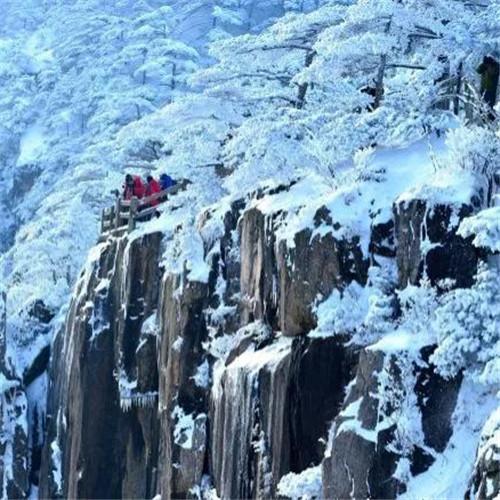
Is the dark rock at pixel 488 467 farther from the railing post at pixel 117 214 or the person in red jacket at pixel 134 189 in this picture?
the person in red jacket at pixel 134 189

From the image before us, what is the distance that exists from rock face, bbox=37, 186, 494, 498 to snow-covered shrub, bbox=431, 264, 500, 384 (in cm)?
41

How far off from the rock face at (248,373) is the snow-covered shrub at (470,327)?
Answer: 409 mm

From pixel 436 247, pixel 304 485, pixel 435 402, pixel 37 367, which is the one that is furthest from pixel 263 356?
pixel 37 367

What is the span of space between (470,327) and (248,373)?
4.82 metres

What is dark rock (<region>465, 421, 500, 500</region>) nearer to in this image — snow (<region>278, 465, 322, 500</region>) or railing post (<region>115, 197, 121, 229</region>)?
snow (<region>278, 465, 322, 500</region>)

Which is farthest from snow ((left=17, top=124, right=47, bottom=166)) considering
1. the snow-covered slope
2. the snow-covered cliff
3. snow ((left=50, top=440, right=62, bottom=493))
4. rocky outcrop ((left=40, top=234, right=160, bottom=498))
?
the snow-covered cliff

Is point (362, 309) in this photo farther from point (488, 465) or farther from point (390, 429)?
point (488, 465)

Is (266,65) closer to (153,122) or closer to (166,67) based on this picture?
(153,122)

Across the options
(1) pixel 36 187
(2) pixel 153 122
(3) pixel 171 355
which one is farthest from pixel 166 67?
(3) pixel 171 355

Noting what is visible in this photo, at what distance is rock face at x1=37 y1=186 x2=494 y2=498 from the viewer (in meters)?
16.5

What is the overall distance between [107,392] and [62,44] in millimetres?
75226

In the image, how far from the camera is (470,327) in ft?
53.3

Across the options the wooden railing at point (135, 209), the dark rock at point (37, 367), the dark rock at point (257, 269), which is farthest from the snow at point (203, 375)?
the dark rock at point (37, 367)

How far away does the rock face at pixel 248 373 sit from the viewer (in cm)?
1652
